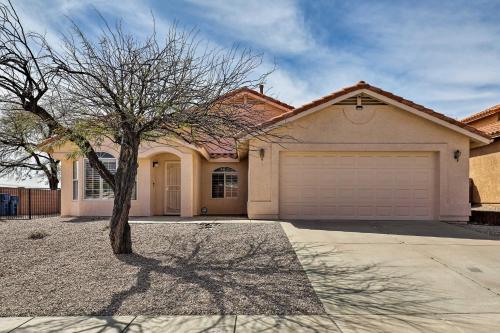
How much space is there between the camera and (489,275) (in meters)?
7.18

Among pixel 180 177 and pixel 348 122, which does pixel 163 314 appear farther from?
pixel 180 177

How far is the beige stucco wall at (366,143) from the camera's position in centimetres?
1373

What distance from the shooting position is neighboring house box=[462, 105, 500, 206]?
17.7 metres

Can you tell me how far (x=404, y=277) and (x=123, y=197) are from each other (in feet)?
19.7

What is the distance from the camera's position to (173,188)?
17219 millimetres

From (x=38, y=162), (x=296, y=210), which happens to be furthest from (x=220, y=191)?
(x=38, y=162)

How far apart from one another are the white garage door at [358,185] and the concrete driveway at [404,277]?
2.11 meters

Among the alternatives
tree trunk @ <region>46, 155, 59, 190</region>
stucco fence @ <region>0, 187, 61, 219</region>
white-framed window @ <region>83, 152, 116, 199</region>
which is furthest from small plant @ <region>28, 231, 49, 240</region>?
tree trunk @ <region>46, 155, 59, 190</region>

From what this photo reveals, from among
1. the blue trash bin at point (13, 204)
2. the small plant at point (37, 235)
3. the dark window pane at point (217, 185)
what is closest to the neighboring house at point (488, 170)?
the dark window pane at point (217, 185)

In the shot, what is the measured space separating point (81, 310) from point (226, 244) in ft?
14.3

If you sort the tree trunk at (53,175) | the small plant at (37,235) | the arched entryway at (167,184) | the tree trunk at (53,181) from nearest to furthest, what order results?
the small plant at (37,235), the arched entryway at (167,184), the tree trunk at (53,175), the tree trunk at (53,181)

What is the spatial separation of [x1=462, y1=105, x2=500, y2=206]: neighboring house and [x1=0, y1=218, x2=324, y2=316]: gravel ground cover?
12.5 meters

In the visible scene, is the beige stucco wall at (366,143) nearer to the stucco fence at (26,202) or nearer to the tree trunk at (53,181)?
the stucco fence at (26,202)

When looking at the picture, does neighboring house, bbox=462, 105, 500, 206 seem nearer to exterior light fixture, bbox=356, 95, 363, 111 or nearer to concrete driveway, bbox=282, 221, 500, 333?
concrete driveway, bbox=282, 221, 500, 333
